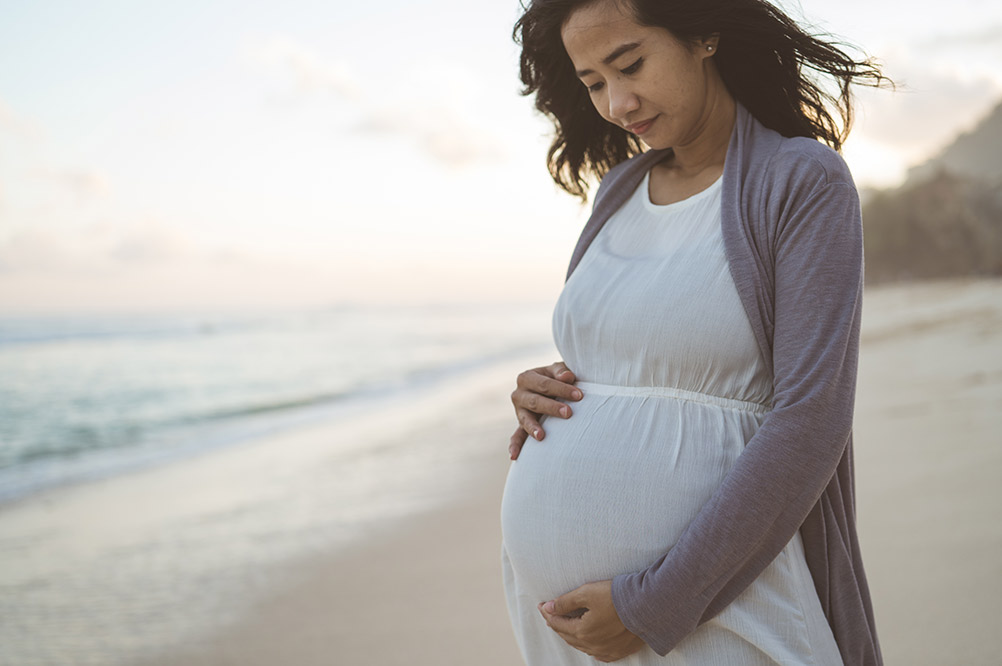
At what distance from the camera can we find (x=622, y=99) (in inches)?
57.2

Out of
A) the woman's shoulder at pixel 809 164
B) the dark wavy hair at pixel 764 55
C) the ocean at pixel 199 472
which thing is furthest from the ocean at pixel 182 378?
the woman's shoulder at pixel 809 164

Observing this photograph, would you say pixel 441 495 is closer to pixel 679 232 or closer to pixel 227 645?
pixel 227 645

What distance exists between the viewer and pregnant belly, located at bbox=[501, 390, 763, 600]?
131 cm

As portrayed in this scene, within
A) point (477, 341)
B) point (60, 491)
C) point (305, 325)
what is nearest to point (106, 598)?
point (60, 491)

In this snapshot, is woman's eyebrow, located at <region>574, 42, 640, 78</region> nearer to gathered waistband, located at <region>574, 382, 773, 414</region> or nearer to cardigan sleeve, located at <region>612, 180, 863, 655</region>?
cardigan sleeve, located at <region>612, 180, 863, 655</region>

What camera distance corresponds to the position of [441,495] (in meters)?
4.76

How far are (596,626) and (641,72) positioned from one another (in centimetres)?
99

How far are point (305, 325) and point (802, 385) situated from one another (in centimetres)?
2278

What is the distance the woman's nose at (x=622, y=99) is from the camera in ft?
4.76

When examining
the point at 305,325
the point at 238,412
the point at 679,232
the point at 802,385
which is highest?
the point at 679,232

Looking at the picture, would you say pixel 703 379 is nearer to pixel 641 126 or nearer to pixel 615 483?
pixel 615 483

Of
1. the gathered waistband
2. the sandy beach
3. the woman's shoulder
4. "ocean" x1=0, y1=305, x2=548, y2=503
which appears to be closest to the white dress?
the gathered waistband

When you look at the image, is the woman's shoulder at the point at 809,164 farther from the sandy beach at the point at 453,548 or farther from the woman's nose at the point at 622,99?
the sandy beach at the point at 453,548

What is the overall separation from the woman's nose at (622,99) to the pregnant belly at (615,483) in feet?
1.78
